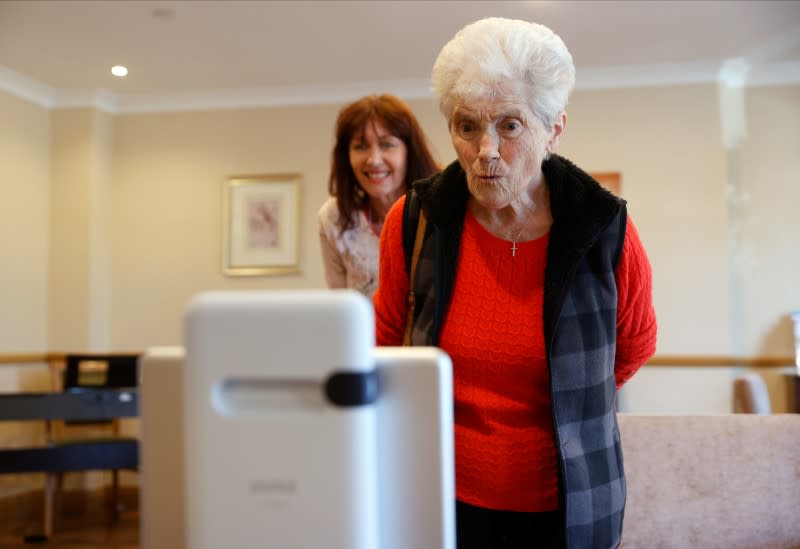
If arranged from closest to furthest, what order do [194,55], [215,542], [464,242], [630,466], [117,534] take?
[215,542] < [464,242] < [630,466] < [117,534] < [194,55]

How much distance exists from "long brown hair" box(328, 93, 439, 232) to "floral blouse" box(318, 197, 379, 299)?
3cm

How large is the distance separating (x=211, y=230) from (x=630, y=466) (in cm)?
475

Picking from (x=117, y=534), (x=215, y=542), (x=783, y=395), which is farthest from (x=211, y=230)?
(x=215, y=542)

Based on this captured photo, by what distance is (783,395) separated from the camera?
5387 millimetres

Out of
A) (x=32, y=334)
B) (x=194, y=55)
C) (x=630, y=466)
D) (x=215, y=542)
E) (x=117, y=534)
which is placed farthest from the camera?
(x=32, y=334)

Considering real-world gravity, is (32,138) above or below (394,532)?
above

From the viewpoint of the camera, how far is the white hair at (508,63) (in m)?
1.29

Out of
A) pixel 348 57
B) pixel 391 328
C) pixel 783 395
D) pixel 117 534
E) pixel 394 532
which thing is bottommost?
pixel 117 534

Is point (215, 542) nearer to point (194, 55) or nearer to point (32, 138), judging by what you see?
point (194, 55)

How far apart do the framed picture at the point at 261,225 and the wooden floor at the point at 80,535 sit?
196cm

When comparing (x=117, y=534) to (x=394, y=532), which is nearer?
(x=394, y=532)

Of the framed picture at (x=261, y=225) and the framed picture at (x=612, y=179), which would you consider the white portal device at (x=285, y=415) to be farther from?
the framed picture at (x=261, y=225)

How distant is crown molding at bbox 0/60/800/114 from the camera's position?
222 inches

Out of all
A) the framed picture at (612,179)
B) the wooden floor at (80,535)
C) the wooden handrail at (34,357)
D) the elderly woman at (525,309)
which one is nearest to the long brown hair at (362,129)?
the elderly woman at (525,309)
